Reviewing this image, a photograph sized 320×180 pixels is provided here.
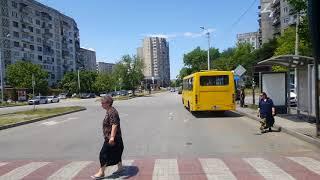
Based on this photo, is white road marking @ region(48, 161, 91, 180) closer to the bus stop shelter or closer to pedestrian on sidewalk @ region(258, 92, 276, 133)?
pedestrian on sidewalk @ region(258, 92, 276, 133)

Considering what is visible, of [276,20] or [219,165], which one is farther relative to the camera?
[276,20]

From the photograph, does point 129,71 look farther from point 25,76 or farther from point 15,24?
point 15,24

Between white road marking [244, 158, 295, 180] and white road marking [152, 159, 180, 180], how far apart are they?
1602mm

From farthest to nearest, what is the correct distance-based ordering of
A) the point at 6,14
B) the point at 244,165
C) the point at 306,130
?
the point at 6,14
the point at 306,130
the point at 244,165

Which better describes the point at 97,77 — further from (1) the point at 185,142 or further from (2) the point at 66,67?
(1) the point at 185,142

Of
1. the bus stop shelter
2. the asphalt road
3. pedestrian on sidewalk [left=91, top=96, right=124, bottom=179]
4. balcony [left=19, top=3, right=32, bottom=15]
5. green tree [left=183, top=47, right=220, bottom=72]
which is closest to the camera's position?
pedestrian on sidewalk [left=91, top=96, right=124, bottom=179]

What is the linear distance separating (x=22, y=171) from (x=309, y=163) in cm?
603

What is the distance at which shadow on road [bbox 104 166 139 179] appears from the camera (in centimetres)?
951

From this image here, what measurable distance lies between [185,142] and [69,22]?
15264 centimetres

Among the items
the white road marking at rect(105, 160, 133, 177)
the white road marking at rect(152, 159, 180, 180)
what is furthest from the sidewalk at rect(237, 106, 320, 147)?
the white road marking at rect(105, 160, 133, 177)

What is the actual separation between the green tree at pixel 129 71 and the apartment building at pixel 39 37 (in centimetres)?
2533

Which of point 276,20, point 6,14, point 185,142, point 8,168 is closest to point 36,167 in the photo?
point 8,168

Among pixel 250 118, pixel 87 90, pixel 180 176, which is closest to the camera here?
pixel 180 176

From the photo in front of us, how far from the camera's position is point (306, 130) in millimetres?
16938
